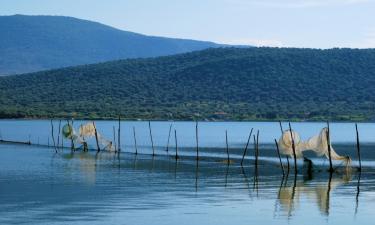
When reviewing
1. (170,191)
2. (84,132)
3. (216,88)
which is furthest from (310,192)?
(216,88)

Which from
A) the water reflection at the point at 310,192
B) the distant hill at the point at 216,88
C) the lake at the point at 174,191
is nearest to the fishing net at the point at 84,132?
the lake at the point at 174,191

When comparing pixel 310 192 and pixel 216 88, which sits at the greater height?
pixel 216 88

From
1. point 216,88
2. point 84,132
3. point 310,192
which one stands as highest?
point 216,88

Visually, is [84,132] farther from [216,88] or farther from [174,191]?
[216,88]

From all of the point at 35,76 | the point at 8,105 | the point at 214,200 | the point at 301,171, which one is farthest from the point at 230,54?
the point at 214,200

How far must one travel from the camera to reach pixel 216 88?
452 feet

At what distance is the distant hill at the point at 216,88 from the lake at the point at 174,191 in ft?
227

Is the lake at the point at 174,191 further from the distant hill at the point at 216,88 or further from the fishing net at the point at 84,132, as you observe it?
the distant hill at the point at 216,88

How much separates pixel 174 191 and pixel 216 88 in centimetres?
10795

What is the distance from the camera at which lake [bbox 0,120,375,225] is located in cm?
2389

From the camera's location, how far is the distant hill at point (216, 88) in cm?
12094

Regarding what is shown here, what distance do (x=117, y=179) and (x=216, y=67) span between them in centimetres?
11088

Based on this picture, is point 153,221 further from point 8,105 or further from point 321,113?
point 8,105

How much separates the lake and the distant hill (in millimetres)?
69090
